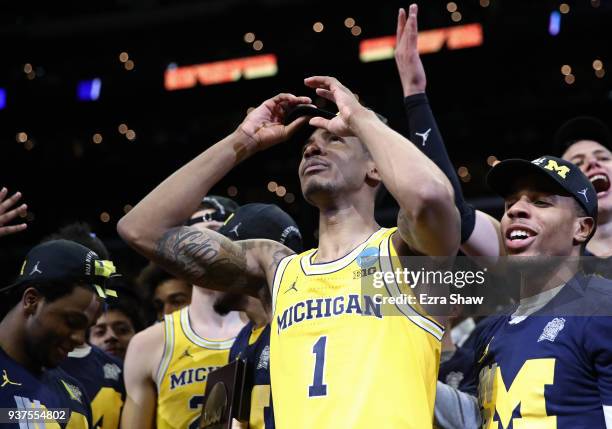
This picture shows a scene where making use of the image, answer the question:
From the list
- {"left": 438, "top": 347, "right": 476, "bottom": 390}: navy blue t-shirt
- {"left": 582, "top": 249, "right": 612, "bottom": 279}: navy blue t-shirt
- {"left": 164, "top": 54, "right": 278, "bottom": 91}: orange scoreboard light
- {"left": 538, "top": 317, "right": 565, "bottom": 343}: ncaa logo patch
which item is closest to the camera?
{"left": 538, "top": 317, "right": 565, "bottom": 343}: ncaa logo patch

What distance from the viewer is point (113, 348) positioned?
4.86m

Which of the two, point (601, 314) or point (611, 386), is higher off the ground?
point (601, 314)

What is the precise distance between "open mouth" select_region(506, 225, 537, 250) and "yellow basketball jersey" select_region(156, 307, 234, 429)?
1.44 meters

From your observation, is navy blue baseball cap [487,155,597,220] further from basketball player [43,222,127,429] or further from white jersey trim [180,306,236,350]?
basketball player [43,222,127,429]

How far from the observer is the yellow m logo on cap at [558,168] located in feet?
9.34

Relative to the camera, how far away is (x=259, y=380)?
3064 mm

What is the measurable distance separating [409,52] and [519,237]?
2.60 feet

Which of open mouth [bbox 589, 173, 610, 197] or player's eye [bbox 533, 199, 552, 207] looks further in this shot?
open mouth [bbox 589, 173, 610, 197]

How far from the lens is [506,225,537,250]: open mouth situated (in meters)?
2.80

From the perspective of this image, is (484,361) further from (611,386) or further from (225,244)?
(225,244)

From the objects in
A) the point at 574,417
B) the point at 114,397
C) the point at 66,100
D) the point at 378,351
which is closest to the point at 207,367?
the point at 114,397

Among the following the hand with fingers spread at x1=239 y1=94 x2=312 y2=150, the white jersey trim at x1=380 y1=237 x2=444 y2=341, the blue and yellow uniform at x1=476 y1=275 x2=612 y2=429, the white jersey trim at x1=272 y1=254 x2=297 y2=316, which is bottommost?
the blue and yellow uniform at x1=476 y1=275 x2=612 y2=429

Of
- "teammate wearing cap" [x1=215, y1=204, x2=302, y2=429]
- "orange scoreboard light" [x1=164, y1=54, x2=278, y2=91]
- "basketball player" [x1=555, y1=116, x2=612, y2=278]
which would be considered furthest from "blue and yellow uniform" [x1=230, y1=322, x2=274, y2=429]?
"orange scoreboard light" [x1=164, y1=54, x2=278, y2=91]

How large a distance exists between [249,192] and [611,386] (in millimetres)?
9946
